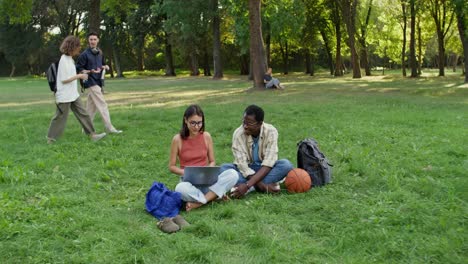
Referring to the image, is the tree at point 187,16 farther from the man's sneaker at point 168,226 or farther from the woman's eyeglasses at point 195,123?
the man's sneaker at point 168,226

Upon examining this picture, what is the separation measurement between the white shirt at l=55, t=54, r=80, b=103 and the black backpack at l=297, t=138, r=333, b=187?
512 centimetres

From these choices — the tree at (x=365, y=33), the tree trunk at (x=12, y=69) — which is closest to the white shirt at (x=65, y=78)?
the tree at (x=365, y=33)

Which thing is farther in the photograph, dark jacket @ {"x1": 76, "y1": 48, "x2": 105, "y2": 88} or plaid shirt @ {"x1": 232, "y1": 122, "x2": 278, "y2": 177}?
dark jacket @ {"x1": 76, "y1": 48, "x2": 105, "y2": 88}

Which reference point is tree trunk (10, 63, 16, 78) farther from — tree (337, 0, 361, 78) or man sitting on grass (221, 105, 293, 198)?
man sitting on grass (221, 105, 293, 198)

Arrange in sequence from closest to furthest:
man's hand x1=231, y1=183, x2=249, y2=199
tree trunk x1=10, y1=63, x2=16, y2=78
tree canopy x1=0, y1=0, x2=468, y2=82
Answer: man's hand x1=231, y1=183, x2=249, y2=199
tree canopy x1=0, y1=0, x2=468, y2=82
tree trunk x1=10, y1=63, x2=16, y2=78

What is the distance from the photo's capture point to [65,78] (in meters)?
9.06

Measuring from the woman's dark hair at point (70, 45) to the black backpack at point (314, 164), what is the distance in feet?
16.9

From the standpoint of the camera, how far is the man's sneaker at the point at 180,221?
4543 millimetres

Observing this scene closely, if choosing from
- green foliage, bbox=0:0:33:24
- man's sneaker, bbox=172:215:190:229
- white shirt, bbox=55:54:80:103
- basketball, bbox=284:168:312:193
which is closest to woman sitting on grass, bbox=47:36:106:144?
white shirt, bbox=55:54:80:103

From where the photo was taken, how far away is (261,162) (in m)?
5.95

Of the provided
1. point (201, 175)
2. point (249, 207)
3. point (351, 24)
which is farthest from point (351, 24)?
point (249, 207)

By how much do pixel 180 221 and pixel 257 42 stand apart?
17.2 meters

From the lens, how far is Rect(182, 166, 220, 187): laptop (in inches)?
206

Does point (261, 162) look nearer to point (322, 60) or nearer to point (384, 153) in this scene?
point (384, 153)
